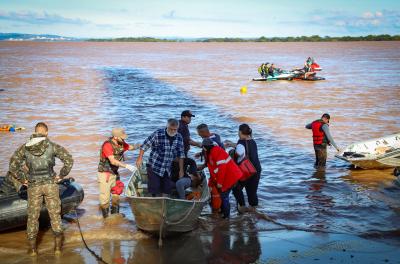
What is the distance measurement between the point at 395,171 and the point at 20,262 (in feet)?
29.2

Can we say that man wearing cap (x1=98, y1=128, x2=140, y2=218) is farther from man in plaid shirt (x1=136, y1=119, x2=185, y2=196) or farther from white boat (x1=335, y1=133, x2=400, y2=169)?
white boat (x1=335, y1=133, x2=400, y2=169)

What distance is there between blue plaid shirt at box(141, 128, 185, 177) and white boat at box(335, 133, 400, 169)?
20.9 feet

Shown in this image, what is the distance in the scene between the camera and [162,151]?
27.3 feet

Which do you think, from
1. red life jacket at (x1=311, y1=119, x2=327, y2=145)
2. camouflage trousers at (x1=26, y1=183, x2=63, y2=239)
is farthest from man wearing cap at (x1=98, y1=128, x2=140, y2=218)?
red life jacket at (x1=311, y1=119, x2=327, y2=145)

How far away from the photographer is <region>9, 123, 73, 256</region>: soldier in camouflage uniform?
24.1 ft

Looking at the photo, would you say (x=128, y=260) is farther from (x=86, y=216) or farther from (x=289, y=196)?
(x=289, y=196)

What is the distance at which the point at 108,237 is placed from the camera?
870 cm

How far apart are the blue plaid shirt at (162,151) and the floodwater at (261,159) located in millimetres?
1152

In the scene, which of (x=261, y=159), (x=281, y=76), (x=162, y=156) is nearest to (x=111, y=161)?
(x=162, y=156)

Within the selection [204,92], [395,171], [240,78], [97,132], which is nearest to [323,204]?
[395,171]

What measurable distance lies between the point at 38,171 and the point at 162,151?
1941mm

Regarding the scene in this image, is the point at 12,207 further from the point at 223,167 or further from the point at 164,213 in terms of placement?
the point at 223,167

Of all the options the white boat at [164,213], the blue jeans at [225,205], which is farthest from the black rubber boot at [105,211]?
Result: the blue jeans at [225,205]

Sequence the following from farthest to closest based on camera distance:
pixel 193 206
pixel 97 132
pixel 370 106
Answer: pixel 370 106, pixel 97 132, pixel 193 206
